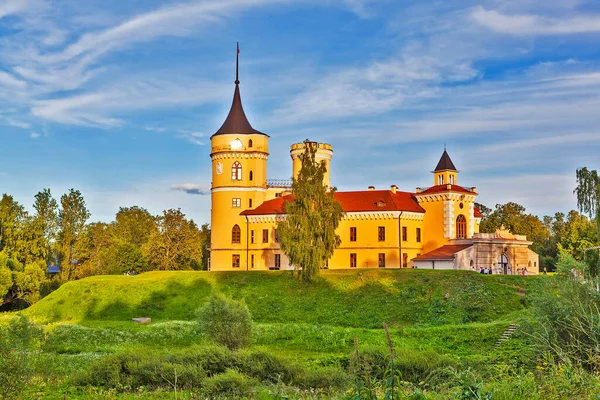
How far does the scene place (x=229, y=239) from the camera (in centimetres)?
6253

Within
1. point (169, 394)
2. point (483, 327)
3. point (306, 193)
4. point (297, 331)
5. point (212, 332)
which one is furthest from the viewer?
point (306, 193)

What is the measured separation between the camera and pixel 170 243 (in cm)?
6700

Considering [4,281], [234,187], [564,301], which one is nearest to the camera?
[564,301]

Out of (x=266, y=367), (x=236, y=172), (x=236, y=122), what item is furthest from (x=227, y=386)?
(x=236, y=122)

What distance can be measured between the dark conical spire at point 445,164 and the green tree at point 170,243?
2571 cm

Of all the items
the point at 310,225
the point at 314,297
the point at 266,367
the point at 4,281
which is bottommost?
the point at 266,367

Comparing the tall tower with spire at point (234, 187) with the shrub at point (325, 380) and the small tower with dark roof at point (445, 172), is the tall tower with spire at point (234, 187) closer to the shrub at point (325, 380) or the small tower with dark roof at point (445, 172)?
the small tower with dark roof at point (445, 172)

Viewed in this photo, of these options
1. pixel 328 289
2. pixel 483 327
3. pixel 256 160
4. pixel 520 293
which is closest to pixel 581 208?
pixel 520 293

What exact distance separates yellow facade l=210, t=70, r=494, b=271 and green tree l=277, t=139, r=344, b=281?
33.0 feet

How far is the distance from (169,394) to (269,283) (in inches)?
1322

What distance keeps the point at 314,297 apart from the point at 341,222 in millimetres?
13799

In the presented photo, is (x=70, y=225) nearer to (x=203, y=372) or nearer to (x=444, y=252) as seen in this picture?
(x=444, y=252)

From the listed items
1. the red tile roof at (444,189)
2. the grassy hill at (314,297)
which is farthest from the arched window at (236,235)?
the red tile roof at (444,189)

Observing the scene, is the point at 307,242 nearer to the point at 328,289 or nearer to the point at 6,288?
the point at 328,289
